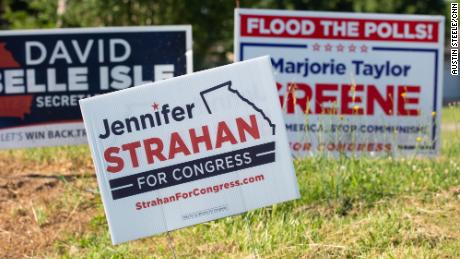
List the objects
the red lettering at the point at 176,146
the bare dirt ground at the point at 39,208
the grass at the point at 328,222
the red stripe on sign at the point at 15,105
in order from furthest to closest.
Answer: the red stripe on sign at the point at 15,105
the bare dirt ground at the point at 39,208
the grass at the point at 328,222
the red lettering at the point at 176,146

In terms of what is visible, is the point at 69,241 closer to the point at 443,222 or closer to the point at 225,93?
the point at 225,93

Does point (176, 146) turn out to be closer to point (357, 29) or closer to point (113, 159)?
point (113, 159)

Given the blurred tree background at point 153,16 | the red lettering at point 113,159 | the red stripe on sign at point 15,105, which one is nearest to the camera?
the red lettering at point 113,159

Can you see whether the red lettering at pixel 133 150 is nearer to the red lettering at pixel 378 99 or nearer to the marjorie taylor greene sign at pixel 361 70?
the marjorie taylor greene sign at pixel 361 70

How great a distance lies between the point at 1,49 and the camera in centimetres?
755

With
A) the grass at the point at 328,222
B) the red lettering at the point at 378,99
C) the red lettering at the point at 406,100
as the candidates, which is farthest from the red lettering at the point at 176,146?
the red lettering at the point at 406,100

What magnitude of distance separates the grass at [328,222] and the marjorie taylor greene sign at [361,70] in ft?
2.09

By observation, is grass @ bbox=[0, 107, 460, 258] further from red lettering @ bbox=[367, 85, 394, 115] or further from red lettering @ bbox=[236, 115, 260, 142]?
red lettering @ bbox=[367, 85, 394, 115]

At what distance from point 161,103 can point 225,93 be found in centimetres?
37

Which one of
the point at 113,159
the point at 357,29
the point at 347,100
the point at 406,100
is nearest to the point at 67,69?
the point at 347,100

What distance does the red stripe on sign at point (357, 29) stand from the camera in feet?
25.0

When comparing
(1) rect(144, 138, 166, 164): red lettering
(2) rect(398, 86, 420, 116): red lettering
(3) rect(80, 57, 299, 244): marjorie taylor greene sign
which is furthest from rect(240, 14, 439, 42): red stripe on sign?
(1) rect(144, 138, 166, 164): red lettering

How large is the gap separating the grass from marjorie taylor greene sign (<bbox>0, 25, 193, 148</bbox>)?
801mm

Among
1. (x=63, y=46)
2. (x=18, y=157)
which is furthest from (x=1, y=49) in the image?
(x=18, y=157)
